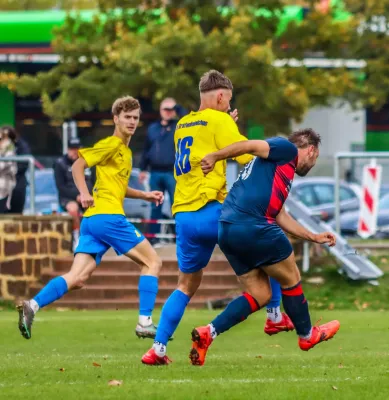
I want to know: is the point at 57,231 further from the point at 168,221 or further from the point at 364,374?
the point at 364,374

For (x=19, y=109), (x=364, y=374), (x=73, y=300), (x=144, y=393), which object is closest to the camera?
(x=144, y=393)

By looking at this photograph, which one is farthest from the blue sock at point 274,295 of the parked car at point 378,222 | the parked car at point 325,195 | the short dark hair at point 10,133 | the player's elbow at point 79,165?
the short dark hair at point 10,133

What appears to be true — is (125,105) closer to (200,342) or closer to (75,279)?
(75,279)

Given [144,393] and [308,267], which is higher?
[144,393]

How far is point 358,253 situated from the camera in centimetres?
1892

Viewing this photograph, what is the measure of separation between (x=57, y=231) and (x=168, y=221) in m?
1.71

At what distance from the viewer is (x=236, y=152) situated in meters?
9.05

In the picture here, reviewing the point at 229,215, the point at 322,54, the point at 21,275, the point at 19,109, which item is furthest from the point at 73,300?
the point at 19,109

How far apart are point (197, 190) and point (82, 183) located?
1.96 meters

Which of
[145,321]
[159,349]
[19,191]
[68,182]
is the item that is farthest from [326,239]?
[68,182]

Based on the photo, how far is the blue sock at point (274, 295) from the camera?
1036 cm

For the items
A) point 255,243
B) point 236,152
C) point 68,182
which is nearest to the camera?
point 236,152

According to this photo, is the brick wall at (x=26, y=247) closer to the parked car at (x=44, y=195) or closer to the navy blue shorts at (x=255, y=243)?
the parked car at (x=44, y=195)

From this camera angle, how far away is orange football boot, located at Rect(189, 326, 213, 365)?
376 inches
